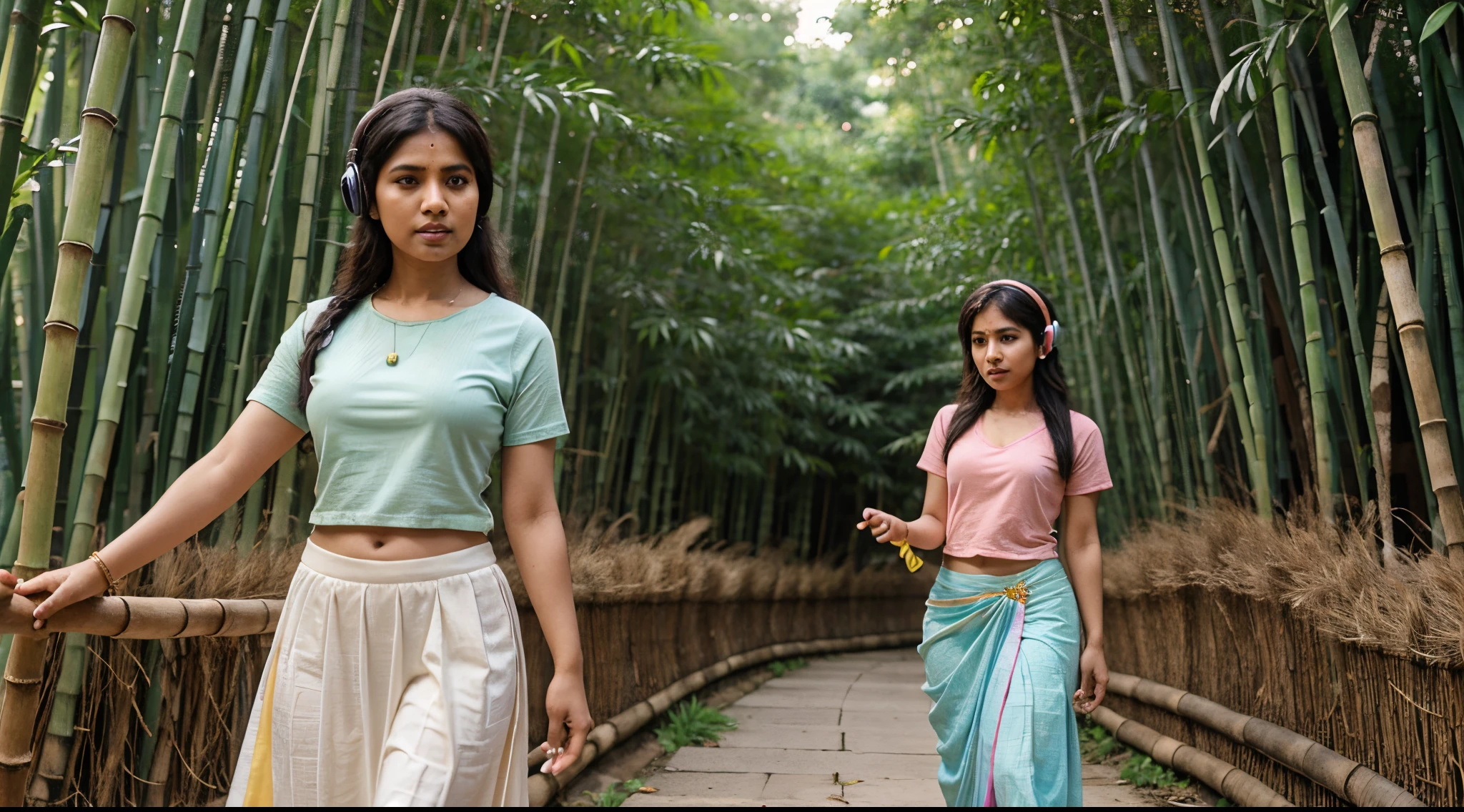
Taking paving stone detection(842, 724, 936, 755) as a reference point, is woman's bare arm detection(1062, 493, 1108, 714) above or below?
above

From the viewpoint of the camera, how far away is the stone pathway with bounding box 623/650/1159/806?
322 centimetres

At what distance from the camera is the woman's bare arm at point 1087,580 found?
2.14 m

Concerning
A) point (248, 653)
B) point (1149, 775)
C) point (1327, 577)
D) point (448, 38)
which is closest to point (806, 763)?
point (1149, 775)

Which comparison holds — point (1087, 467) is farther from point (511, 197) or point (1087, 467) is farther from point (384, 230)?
point (511, 197)

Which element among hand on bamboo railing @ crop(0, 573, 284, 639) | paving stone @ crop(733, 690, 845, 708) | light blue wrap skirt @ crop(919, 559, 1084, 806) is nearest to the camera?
hand on bamboo railing @ crop(0, 573, 284, 639)

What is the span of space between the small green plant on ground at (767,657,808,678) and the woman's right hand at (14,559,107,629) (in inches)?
225

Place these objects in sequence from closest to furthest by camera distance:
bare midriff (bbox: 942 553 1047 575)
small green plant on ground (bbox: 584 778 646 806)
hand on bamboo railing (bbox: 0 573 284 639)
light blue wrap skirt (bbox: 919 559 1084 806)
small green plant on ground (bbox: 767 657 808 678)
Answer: hand on bamboo railing (bbox: 0 573 284 639)
light blue wrap skirt (bbox: 919 559 1084 806)
bare midriff (bbox: 942 553 1047 575)
small green plant on ground (bbox: 584 778 646 806)
small green plant on ground (bbox: 767 657 808 678)

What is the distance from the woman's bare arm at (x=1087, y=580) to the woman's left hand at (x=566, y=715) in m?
1.22

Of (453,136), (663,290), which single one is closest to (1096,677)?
(453,136)

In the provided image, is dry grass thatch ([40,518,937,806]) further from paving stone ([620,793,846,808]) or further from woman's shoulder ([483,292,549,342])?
woman's shoulder ([483,292,549,342])

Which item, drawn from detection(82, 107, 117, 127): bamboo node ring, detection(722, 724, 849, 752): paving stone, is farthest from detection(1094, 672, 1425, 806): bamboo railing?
detection(82, 107, 117, 127): bamboo node ring

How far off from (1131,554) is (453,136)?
301 centimetres

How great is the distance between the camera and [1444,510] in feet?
6.36

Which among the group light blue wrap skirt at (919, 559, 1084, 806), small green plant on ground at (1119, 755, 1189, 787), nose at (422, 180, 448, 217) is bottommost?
small green plant on ground at (1119, 755, 1189, 787)
